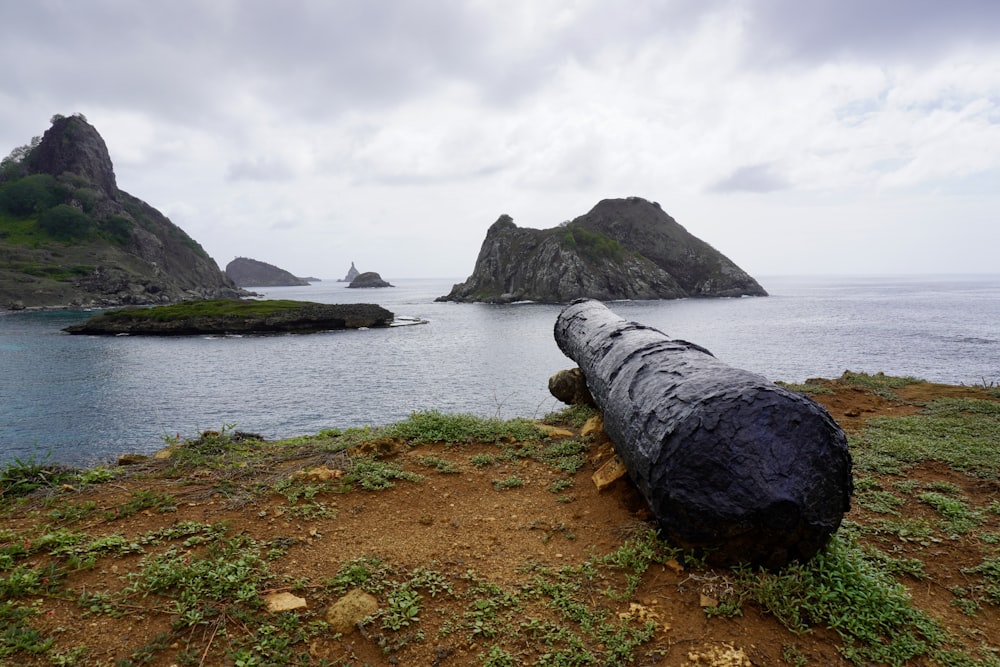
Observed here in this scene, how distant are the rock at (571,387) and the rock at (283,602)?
28.2ft

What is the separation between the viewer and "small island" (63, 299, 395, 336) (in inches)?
2110

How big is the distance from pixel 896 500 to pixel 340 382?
2597 cm

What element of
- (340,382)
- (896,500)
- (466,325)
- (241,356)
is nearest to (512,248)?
(466,325)

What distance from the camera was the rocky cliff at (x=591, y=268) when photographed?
359 ft

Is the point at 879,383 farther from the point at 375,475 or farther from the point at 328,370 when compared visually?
the point at 328,370

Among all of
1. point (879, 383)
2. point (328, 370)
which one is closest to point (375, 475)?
point (879, 383)

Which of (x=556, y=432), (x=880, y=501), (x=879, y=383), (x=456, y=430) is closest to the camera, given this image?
(x=880, y=501)

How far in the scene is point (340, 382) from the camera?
2812cm

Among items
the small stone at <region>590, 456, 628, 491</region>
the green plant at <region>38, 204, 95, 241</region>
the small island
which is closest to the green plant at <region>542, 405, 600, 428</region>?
the small stone at <region>590, 456, 628, 491</region>

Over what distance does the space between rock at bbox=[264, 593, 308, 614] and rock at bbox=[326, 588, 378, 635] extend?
275 millimetres

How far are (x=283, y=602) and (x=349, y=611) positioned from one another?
0.61 meters

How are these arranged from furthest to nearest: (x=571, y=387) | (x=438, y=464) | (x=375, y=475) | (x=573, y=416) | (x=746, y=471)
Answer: (x=571, y=387), (x=573, y=416), (x=438, y=464), (x=375, y=475), (x=746, y=471)

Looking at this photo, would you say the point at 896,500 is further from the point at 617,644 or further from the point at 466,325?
the point at 466,325

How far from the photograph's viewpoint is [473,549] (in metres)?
5.34
